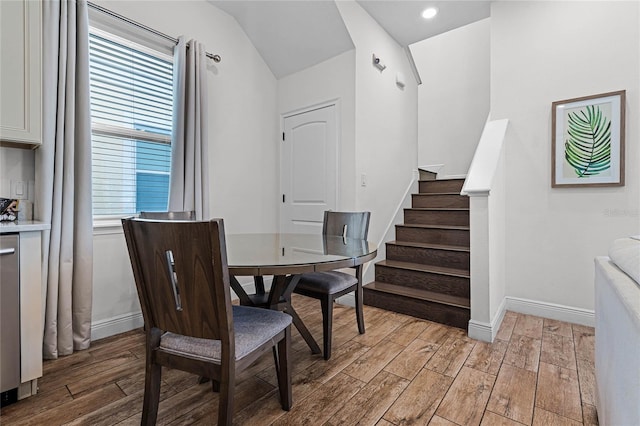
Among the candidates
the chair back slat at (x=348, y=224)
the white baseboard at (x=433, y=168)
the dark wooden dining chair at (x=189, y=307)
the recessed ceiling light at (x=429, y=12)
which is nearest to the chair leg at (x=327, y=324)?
the chair back slat at (x=348, y=224)

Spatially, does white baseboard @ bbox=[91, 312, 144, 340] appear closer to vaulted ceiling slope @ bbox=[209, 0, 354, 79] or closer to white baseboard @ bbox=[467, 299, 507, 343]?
white baseboard @ bbox=[467, 299, 507, 343]

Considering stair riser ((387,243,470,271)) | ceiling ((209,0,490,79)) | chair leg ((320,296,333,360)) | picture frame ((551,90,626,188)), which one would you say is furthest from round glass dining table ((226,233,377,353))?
ceiling ((209,0,490,79))

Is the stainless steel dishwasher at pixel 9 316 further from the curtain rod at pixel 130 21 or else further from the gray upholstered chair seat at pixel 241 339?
the curtain rod at pixel 130 21

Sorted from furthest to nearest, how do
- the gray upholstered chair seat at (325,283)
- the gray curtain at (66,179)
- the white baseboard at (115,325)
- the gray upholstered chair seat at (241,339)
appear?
1. the white baseboard at (115,325)
2. the gray upholstered chair seat at (325,283)
3. the gray curtain at (66,179)
4. the gray upholstered chair seat at (241,339)

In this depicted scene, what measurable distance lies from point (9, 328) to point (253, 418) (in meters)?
1.22

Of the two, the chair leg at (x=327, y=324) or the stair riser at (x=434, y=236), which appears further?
the stair riser at (x=434, y=236)

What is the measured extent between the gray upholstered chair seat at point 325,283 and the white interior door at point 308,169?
114 centimetres

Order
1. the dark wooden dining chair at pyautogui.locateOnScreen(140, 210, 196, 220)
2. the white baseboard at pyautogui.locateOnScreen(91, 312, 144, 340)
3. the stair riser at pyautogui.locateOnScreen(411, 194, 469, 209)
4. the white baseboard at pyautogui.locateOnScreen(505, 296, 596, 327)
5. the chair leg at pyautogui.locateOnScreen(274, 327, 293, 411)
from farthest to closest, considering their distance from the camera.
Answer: the stair riser at pyautogui.locateOnScreen(411, 194, 469, 209) → the white baseboard at pyautogui.locateOnScreen(505, 296, 596, 327) → the white baseboard at pyautogui.locateOnScreen(91, 312, 144, 340) → the dark wooden dining chair at pyautogui.locateOnScreen(140, 210, 196, 220) → the chair leg at pyautogui.locateOnScreen(274, 327, 293, 411)

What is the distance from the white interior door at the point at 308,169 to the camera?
318cm

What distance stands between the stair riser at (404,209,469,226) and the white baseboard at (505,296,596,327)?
85 cm

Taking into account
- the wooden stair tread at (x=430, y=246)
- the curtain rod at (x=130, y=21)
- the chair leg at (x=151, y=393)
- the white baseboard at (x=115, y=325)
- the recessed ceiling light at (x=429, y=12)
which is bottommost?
the white baseboard at (x=115, y=325)

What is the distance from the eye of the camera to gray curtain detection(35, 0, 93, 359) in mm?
1850

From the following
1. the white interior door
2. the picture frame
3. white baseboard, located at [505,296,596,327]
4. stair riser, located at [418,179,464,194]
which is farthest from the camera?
stair riser, located at [418,179,464,194]

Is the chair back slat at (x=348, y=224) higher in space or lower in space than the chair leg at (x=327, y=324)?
higher
